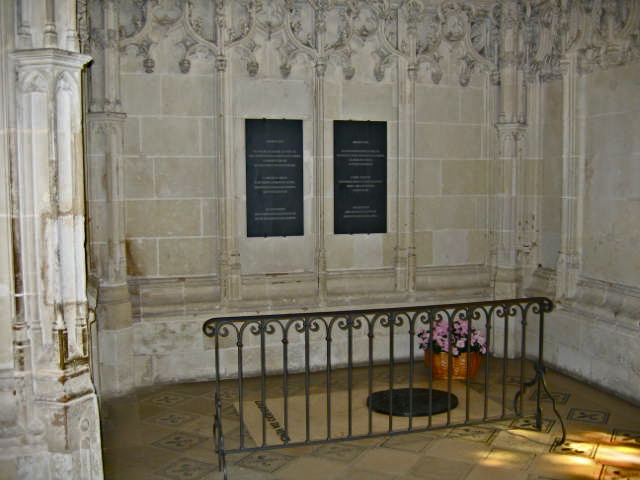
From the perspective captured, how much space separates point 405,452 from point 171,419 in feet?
6.56

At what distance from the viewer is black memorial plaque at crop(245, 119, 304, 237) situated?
7.07 meters

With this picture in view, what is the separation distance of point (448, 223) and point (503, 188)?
0.72 meters

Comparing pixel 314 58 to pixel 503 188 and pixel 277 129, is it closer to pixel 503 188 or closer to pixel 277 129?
pixel 277 129

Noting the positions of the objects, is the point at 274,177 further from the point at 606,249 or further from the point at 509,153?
the point at 606,249

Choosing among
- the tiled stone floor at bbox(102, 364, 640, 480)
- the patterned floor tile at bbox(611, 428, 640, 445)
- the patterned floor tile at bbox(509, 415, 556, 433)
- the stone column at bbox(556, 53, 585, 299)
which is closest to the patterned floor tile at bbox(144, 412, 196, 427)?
the tiled stone floor at bbox(102, 364, 640, 480)

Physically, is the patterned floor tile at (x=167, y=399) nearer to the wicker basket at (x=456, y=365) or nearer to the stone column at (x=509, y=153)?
the wicker basket at (x=456, y=365)

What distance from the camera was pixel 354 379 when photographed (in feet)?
22.7

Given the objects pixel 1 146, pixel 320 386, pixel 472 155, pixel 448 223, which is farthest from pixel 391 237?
pixel 1 146

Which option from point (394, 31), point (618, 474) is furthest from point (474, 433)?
point (394, 31)

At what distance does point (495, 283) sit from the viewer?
25.9 feet

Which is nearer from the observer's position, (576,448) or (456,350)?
(576,448)

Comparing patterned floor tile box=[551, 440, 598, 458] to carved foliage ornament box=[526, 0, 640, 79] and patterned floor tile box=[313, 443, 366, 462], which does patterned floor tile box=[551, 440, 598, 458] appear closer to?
patterned floor tile box=[313, 443, 366, 462]

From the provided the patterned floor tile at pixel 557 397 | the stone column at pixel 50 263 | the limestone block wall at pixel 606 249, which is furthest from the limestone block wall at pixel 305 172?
the stone column at pixel 50 263

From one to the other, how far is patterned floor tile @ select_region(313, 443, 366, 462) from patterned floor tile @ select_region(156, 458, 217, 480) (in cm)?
79
